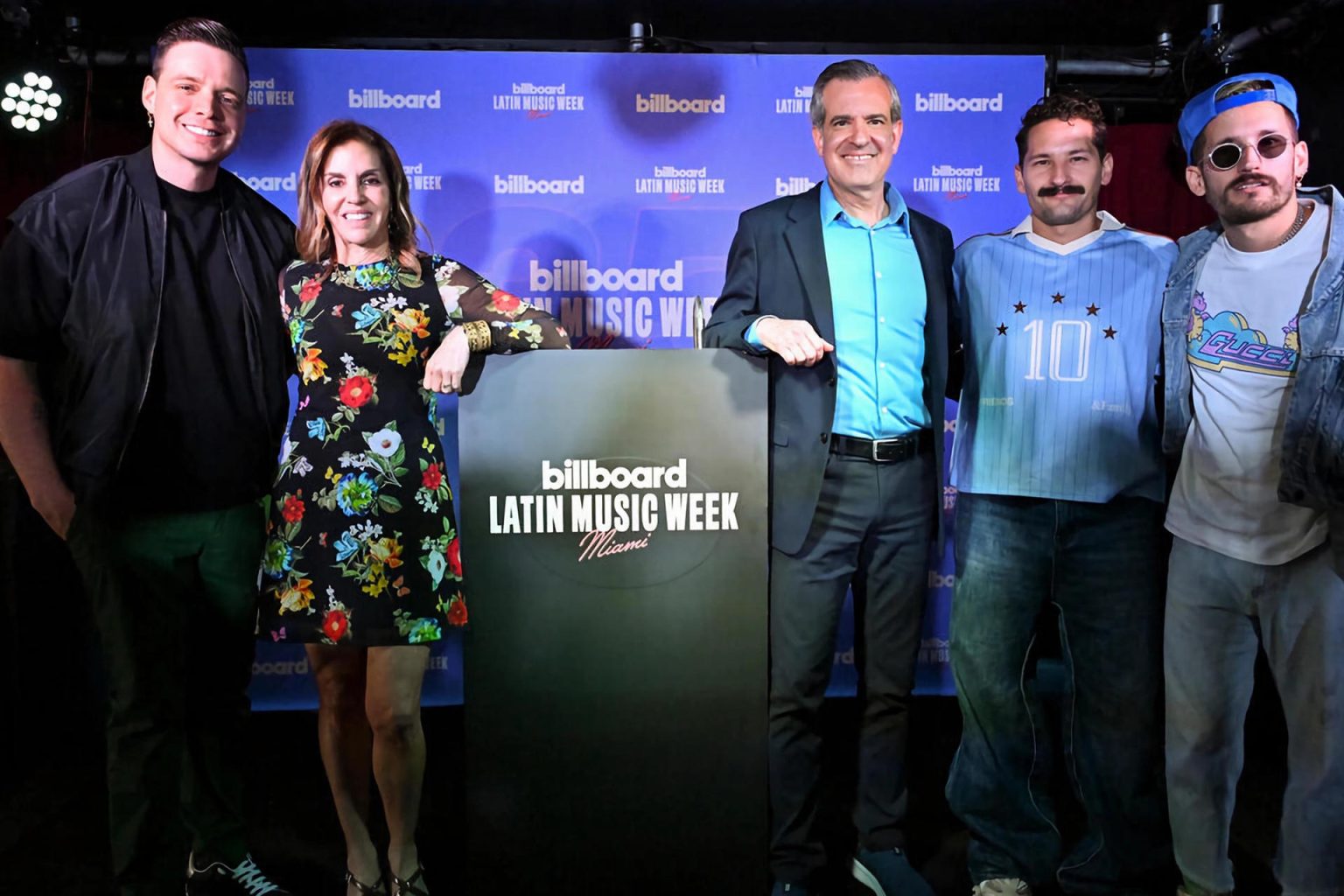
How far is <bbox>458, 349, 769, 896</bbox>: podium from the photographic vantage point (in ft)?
5.66

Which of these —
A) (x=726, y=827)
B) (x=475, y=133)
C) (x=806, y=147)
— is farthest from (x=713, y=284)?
(x=726, y=827)

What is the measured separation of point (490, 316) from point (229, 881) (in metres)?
1.55

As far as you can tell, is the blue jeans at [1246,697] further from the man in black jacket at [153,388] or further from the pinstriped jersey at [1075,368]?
the man in black jacket at [153,388]

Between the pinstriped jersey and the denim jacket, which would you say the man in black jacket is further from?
the denim jacket

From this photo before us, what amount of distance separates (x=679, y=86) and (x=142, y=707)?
2.66m

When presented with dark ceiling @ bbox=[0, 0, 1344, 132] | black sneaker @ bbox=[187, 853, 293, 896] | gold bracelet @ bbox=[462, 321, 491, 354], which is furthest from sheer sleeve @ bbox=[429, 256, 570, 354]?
dark ceiling @ bbox=[0, 0, 1344, 132]

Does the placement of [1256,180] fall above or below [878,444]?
above

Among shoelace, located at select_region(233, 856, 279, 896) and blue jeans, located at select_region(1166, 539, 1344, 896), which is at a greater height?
blue jeans, located at select_region(1166, 539, 1344, 896)

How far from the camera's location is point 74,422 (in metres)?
1.89

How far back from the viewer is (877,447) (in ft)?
6.51

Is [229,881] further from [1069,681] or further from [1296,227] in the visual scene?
[1296,227]

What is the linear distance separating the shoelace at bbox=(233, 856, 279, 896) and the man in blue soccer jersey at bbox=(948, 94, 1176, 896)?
1.66 m

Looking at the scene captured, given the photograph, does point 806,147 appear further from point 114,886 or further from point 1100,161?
point 114,886

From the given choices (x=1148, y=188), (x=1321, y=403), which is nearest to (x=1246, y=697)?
(x=1321, y=403)
